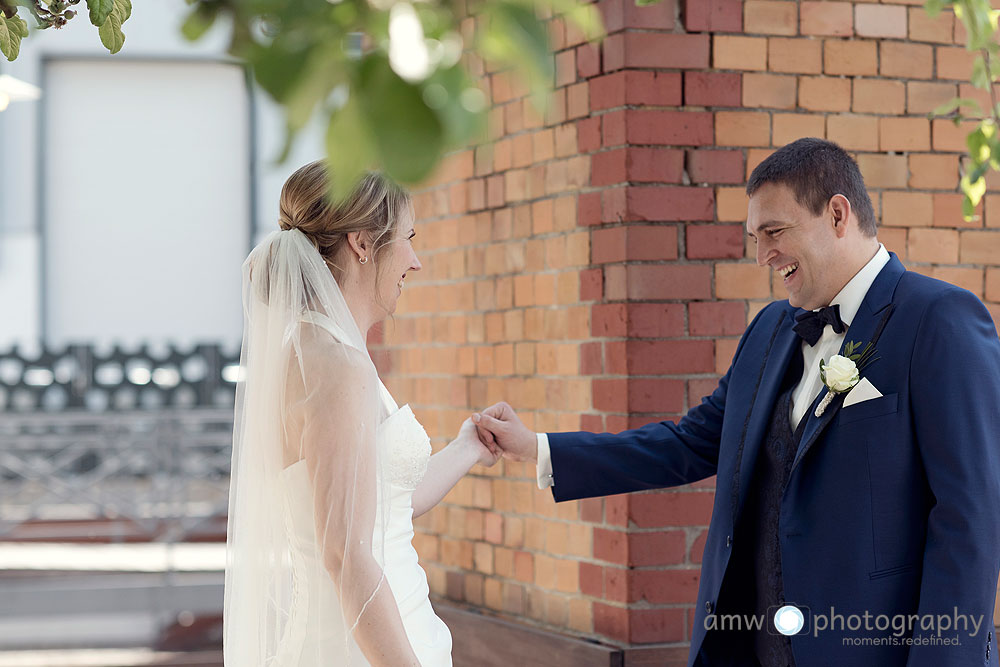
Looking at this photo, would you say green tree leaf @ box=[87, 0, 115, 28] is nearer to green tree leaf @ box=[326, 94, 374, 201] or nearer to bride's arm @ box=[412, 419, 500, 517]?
green tree leaf @ box=[326, 94, 374, 201]

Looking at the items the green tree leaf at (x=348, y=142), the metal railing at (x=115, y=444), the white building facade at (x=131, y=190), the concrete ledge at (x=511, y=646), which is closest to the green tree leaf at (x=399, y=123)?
the green tree leaf at (x=348, y=142)

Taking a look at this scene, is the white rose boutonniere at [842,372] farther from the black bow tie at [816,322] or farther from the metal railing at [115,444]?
the metal railing at [115,444]

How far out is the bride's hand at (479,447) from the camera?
2.94 m

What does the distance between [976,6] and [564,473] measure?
1.56 meters

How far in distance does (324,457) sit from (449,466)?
71 cm

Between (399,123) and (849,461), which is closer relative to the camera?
(399,123)

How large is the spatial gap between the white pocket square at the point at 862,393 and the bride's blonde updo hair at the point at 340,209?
0.98m

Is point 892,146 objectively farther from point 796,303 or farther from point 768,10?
point 796,303

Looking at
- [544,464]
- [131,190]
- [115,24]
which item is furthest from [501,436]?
[131,190]

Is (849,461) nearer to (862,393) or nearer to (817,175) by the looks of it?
(862,393)

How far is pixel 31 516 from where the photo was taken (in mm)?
8758

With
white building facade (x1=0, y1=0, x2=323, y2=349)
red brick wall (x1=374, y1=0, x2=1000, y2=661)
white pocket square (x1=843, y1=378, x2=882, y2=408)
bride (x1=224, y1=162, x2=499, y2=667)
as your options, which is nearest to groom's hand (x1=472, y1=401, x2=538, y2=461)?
red brick wall (x1=374, y1=0, x2=1000, y2=661)

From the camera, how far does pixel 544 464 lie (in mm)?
2887

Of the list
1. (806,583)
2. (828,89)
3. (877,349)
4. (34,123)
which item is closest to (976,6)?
(877,349)
